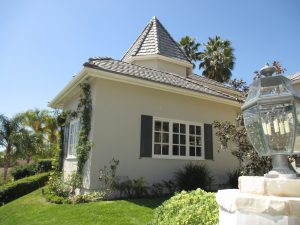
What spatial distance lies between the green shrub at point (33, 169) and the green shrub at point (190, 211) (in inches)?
697

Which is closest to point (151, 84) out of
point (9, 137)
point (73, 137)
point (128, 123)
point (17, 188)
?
point (128, 123)

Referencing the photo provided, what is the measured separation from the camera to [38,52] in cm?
1048

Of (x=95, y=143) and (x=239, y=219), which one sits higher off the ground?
(x=95, y=143)

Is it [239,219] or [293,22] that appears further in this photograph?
[293,22]

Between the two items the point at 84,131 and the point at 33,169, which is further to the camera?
the point at 33,169

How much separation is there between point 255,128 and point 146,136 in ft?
23.3

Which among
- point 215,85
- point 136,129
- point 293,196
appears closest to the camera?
point 293,196

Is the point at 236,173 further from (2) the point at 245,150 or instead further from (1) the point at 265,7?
(1) the point at 265,7

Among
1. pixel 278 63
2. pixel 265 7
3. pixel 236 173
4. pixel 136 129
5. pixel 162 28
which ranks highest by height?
→ pixel 162 28

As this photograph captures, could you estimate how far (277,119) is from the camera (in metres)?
2.51

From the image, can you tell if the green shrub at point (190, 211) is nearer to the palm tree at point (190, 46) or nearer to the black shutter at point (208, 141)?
the black shutter at point (208, 141)

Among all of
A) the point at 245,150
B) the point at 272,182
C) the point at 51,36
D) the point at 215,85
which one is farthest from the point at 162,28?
the point at 272,182

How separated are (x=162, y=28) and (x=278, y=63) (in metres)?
10.2

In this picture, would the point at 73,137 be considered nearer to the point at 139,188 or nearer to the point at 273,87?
the point at 139,188
